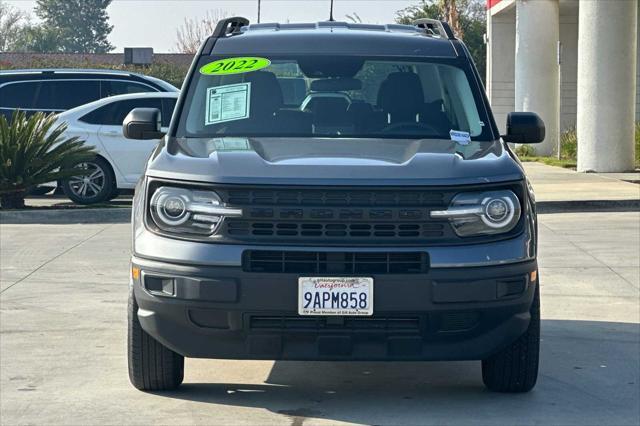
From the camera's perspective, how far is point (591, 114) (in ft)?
73.5

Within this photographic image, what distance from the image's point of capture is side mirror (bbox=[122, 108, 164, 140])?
7637mm

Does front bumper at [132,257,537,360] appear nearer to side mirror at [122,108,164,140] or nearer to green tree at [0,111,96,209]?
side mirror at [122,108,164,140]

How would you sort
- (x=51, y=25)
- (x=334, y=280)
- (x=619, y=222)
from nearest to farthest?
(x=334, y=280) → (x=619, y=222) → (x=51, y=25)

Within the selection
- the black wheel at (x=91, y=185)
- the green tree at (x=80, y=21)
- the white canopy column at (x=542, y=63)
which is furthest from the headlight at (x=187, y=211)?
the green tree at (x=80, y=21)

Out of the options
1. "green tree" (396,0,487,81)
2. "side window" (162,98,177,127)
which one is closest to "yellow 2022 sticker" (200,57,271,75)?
"side window" (162,98,177,127)

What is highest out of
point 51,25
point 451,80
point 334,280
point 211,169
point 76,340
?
point 51,25

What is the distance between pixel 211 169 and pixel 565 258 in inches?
262

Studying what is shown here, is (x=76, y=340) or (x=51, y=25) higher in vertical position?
(x=51, y=25)

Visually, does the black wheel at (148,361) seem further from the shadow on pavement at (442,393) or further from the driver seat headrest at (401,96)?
the driver seat headrest at (401,96)

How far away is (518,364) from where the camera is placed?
21.8ft

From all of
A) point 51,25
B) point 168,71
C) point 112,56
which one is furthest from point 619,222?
point 51,25

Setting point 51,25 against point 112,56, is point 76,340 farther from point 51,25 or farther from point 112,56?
point 51,25

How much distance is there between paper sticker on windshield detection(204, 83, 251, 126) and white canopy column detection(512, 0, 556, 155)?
2244cm

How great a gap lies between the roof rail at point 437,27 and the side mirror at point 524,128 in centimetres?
68
